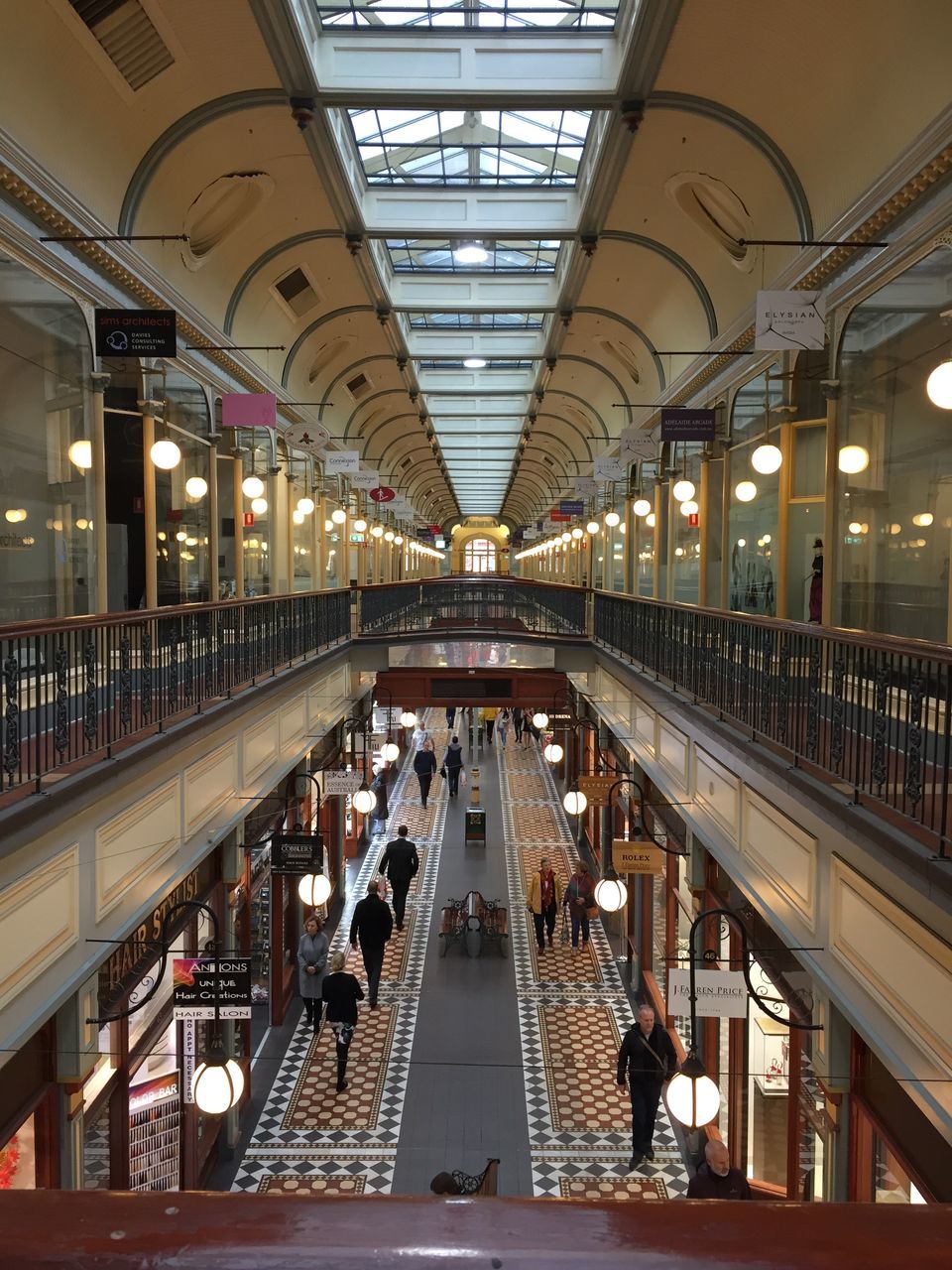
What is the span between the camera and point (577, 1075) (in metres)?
9.38

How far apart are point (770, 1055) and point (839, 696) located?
11.0 ft

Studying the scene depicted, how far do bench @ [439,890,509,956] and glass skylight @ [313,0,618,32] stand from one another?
10.3 meters

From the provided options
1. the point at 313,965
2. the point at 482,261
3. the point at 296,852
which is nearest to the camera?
the point at 296,852

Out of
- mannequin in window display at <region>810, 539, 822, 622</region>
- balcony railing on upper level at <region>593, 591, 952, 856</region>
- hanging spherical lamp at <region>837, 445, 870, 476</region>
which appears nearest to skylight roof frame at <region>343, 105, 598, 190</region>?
hanging spherical lamp at <region>837, 445, 870, 476</region>

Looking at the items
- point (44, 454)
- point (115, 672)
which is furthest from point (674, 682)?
point (44, 454)

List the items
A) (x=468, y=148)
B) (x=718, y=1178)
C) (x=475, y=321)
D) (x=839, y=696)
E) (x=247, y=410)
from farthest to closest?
1. (x=475, y=321)
2. (x=468, y=148)
3. (x=247, y=410)
4. (x=718, y=1178)
5. (x=839, y=696)

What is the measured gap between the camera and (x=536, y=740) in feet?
94.7

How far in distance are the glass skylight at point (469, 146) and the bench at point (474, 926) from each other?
9.90 m

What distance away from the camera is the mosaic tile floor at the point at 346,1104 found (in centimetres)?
773

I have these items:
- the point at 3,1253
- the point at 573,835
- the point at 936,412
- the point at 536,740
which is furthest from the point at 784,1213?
the point at 536,740

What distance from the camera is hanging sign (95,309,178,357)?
8047 mm

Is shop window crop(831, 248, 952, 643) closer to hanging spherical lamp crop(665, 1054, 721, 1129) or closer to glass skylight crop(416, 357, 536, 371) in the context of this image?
hanging spherical lamp crop(665, 1054, 721, 1129)

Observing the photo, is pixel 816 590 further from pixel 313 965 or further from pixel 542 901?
pixel 313 965

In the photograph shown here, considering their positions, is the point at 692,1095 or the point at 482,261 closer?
the point at 692,1095
